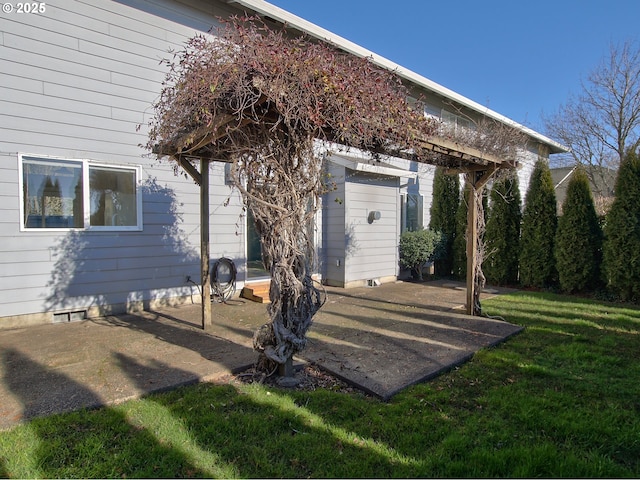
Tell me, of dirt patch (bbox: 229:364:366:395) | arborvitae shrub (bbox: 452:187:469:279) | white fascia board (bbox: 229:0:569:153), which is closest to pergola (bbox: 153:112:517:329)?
white fascia board (bbox: 229:0:569:153)

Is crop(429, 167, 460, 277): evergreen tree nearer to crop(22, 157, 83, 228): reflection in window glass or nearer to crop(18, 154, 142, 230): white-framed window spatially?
crop(18, 154, 142, 230): white-framed window

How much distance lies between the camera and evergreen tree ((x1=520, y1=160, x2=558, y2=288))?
816 cm

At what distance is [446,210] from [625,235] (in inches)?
154

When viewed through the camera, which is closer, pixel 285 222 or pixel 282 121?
pixel 282 121

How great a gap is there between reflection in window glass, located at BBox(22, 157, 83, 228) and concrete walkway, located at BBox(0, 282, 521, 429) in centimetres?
148

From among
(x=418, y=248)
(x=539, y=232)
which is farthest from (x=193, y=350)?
(x=539, y=232)

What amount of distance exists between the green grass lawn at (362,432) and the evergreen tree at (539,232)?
5036 mm

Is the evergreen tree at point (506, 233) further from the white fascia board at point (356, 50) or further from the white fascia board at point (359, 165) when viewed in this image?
the white fascia board at point (359, 165)

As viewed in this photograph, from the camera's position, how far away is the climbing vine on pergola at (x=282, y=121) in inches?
107

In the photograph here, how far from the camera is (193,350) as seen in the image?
4137 mm

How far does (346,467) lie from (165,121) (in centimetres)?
337

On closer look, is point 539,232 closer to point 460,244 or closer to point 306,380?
point 460,244

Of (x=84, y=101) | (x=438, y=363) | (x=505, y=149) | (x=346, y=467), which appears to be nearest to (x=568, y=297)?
(x=505, y=149)

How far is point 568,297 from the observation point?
7.41m
